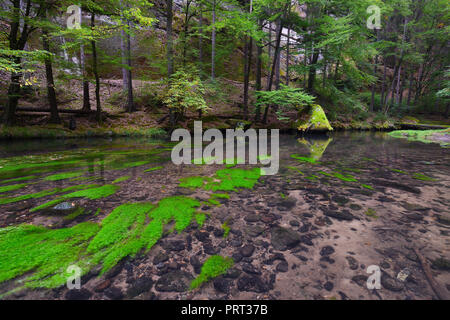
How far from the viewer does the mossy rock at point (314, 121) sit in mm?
14047

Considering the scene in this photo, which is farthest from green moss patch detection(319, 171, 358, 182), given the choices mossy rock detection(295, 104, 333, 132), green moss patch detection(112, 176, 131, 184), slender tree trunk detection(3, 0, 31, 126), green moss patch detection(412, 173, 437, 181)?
slender tree trunk detection(3, 0, 31, 126)

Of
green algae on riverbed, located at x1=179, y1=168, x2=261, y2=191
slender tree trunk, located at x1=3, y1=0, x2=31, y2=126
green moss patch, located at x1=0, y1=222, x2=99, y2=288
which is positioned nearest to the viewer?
green moss patch, located at x1=0, y1=222, x2=99, y2=288

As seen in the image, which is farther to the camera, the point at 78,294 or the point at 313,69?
the point at 313,69

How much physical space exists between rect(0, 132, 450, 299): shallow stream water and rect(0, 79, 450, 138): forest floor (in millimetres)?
6678

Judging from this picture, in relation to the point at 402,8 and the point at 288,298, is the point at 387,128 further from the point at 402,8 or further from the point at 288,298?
the point at 288,298

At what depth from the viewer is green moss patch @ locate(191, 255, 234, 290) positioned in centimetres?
168

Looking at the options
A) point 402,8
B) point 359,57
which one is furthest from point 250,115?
point 402,8

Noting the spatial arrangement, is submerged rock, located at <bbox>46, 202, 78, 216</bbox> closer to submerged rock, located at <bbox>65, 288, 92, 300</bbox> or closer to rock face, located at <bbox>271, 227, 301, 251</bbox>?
submerged rock, located at <bbox>65, 288, 92, 300</bbox>

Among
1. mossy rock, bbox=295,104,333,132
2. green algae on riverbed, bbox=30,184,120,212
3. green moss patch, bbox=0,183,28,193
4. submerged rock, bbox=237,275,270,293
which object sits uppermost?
mossy rock, bbox=295,104,333,132

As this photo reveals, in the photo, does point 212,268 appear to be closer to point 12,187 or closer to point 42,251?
point 42,251

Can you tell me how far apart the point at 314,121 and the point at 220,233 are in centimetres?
1400

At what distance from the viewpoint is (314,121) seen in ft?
46.2

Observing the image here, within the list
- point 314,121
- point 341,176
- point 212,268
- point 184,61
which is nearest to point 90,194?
point 212,268

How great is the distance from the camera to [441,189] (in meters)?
3.78
